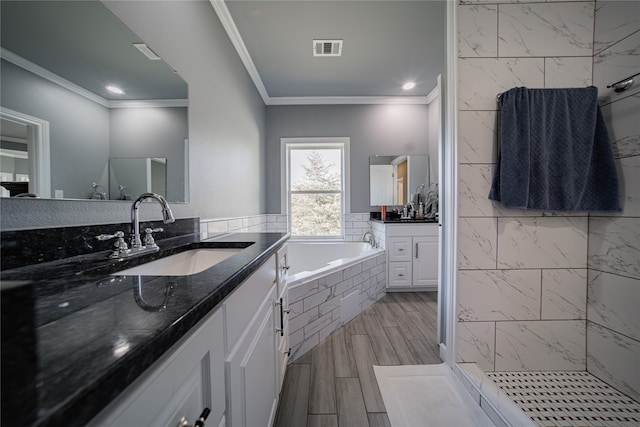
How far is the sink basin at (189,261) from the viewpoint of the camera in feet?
3.32

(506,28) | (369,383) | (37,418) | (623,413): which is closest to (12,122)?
(37,418)

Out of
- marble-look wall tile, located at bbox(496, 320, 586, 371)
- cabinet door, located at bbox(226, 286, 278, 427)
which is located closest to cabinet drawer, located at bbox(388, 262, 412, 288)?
marble-look wall tile, located at bbox(496, 320, 586, 371)

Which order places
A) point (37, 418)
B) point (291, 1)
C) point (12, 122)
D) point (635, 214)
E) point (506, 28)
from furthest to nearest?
point (291, 1) → point (506, 28) → point (635, 214) → point (12, 122) → point (37, 418)

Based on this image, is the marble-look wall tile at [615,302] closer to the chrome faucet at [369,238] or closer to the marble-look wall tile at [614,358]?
the marble-look wall tile at [614,358]

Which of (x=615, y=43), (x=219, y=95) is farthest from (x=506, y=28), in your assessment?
(x=219, y=95)

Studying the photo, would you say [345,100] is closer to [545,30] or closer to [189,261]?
[545,30]

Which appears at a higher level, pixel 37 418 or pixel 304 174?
pixel 304 174

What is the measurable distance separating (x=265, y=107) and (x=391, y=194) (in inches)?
86.8

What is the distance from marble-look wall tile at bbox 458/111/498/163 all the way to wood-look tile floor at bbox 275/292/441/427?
1393 mm

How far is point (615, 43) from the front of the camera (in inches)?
53.7

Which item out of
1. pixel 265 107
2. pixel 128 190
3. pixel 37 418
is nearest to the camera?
pixel 37 418

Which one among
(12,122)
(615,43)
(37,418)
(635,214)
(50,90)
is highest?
(615,43)

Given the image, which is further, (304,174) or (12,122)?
(304,174)

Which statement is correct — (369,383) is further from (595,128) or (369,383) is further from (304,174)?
(304,174)
